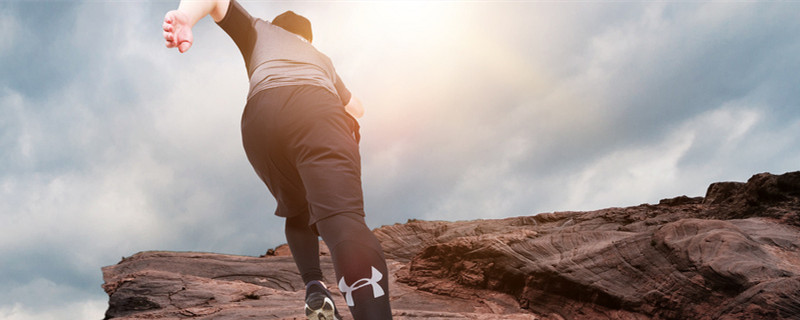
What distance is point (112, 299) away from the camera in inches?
171

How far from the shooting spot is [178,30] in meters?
1.82

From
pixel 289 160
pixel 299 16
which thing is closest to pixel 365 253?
pixel 289 160

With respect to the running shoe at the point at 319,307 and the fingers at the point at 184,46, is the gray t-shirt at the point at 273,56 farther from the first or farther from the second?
the running shoe at the point at 319,307

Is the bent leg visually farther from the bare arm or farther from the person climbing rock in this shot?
the bare arm

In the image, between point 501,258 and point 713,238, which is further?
point 501,258

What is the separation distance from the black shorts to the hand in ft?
1.27

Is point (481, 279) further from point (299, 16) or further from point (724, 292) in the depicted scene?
point (299, 16)

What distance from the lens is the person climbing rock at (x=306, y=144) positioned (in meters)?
1.78

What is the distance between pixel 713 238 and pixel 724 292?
547 mm

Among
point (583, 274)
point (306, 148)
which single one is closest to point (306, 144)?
point (306, 148)

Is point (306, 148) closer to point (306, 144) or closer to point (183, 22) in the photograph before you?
point (306, 144)

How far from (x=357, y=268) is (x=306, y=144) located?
0.54 meters

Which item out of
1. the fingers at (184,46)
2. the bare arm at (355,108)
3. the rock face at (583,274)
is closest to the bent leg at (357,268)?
the fingers at (184,46)

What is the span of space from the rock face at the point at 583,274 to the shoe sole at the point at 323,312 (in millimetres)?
788
